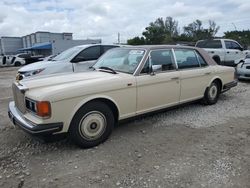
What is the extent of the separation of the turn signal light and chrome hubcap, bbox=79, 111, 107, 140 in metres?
0.56

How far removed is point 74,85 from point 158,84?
169 centimetres

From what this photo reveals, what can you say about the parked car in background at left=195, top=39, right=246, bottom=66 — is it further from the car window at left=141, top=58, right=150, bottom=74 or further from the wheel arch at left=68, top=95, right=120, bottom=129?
the wheel arch at left=68, top=95, right=120, bottom=129

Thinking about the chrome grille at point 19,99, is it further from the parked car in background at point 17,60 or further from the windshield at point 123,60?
the parked car in background at point 17,60

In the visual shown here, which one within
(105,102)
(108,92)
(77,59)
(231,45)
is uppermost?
(231,45)

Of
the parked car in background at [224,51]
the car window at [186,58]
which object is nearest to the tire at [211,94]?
the car window at [186,58]

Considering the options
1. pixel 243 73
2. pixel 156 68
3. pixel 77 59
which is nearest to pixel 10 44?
pixel 77 59

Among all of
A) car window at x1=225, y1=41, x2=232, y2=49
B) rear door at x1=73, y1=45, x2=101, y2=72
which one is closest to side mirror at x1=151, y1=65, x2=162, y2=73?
rear door at x1=73, y1=45, x2=101, y2=72

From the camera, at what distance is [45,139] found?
12.0 feet

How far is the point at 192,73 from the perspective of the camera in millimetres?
5613

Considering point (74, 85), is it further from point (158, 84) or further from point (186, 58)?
point (186, 58)

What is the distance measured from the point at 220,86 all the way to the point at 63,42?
97.5ft

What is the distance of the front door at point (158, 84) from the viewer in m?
4.64

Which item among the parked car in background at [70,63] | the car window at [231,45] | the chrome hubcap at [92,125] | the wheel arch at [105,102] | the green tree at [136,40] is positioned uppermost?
the green tree at [136,40]

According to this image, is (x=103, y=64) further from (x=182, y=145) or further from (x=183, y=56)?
(x=182, y=145)
